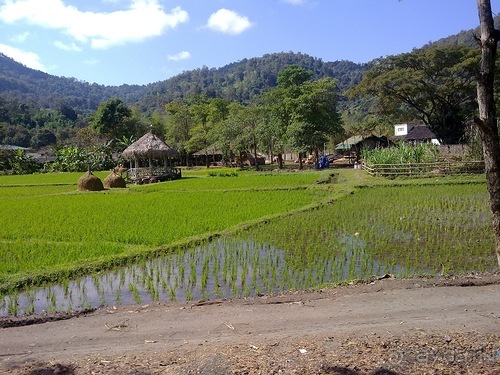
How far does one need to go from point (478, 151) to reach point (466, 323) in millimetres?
21973

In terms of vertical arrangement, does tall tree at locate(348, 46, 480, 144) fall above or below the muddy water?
above

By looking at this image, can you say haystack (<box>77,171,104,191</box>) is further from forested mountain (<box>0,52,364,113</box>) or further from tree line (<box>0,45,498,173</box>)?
forested mountain (<box>0,52,364,113</box>)

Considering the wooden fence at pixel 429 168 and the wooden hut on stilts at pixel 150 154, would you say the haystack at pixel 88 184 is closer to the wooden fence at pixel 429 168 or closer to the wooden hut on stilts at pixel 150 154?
the wooden hut on stilts at pixel 150 154

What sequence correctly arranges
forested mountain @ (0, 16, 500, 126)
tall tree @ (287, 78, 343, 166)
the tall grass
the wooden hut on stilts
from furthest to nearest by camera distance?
forested mountain @ (0, 16, 500, 126) < tall tree @ (287, 78, 343, 166) < the wooden hut on stilts < the tall grass

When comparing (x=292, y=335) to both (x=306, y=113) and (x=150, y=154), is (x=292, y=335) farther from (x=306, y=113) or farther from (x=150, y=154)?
(x=306, y=113)

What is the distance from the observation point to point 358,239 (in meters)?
9.77

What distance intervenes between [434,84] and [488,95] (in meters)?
31.5

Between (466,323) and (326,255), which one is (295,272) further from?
(466,323)

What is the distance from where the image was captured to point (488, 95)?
5406 millimetres

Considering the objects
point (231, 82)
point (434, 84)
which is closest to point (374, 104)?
point (434, 84)

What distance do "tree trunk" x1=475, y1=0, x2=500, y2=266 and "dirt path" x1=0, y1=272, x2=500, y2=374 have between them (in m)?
1.47

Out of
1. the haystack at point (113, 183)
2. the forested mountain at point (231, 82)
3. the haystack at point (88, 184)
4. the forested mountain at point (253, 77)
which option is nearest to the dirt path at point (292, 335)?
the haystack at point (88, 184)

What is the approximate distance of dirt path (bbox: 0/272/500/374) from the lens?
12.2 ft

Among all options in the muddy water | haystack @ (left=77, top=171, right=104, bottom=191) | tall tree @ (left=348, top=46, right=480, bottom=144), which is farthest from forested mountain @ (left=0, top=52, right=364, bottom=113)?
the muddy water
